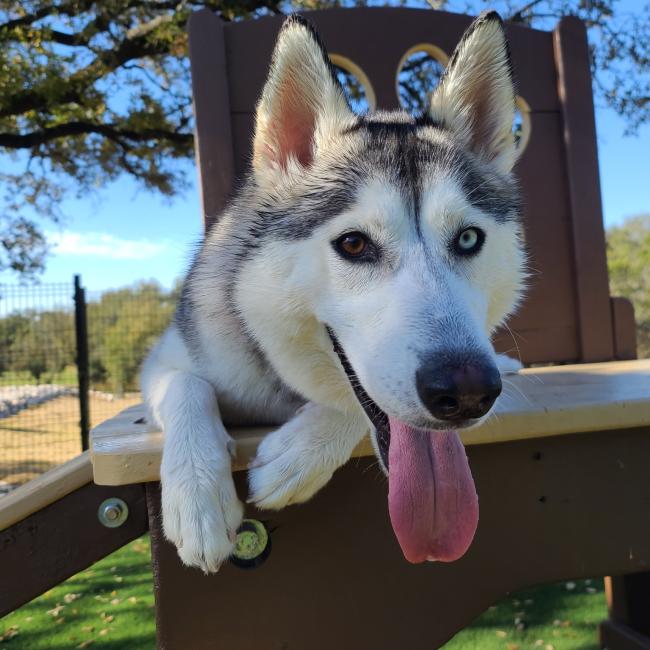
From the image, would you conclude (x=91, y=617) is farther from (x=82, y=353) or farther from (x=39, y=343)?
(x=39, y=343)

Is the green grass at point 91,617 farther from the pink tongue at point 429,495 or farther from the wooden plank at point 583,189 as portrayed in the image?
the wooden plank at point 583,189

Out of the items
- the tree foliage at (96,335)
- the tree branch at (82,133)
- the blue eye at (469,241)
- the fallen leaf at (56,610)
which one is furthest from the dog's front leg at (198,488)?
the tree branch at (82,133)

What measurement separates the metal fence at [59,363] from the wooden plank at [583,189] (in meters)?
5.65

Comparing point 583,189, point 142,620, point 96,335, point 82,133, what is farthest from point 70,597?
point 82,133

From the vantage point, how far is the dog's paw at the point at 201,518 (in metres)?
1.13

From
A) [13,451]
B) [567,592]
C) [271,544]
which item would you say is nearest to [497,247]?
[271,544]

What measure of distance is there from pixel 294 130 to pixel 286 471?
1061 mm

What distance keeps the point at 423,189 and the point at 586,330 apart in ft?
7.56

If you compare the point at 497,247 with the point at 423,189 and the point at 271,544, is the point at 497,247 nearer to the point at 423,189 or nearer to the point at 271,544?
the point at 423,189

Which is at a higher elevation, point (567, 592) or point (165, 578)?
point (165, 578)

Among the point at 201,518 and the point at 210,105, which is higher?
the point at 210,105

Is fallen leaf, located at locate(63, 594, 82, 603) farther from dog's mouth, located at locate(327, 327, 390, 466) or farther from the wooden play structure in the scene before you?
dog's mouth, located at locate(327, 327, 390, 466)

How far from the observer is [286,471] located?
1259mm

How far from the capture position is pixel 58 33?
22.1 feet
